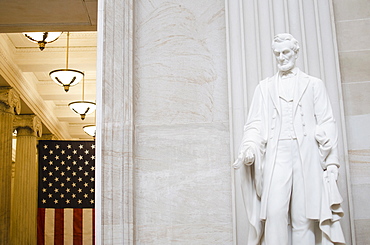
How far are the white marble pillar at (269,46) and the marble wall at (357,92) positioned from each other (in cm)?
17

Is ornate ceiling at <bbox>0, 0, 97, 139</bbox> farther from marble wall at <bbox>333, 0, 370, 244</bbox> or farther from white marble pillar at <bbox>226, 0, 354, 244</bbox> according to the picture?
marble wall at <bbox>333, 0, 370, 244</bbox>

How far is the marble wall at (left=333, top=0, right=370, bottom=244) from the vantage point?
657 cm

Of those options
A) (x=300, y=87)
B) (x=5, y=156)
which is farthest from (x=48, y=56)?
(x=300, y=87)

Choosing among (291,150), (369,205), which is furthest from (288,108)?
(369,205)

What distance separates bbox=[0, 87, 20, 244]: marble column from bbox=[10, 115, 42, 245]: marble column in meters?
1.71

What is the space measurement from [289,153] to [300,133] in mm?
201

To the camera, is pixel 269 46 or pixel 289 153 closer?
pixel 289 153

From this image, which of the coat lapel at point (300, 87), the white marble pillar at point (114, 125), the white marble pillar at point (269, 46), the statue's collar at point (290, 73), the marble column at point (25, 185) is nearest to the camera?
the coat lapel at point (300, 87)

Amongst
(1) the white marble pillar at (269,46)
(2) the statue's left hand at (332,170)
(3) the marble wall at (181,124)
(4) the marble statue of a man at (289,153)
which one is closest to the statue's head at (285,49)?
(4) the marble statue of a man at (289,153)

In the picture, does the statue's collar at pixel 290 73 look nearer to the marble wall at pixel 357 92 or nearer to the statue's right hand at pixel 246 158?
the statue's right hand at pixel 246 158

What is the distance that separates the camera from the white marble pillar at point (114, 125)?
6707 millimetres

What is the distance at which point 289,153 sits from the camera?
5.26 m

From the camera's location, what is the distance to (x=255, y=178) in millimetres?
5301

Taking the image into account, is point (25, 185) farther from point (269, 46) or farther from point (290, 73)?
point (290, 73)
